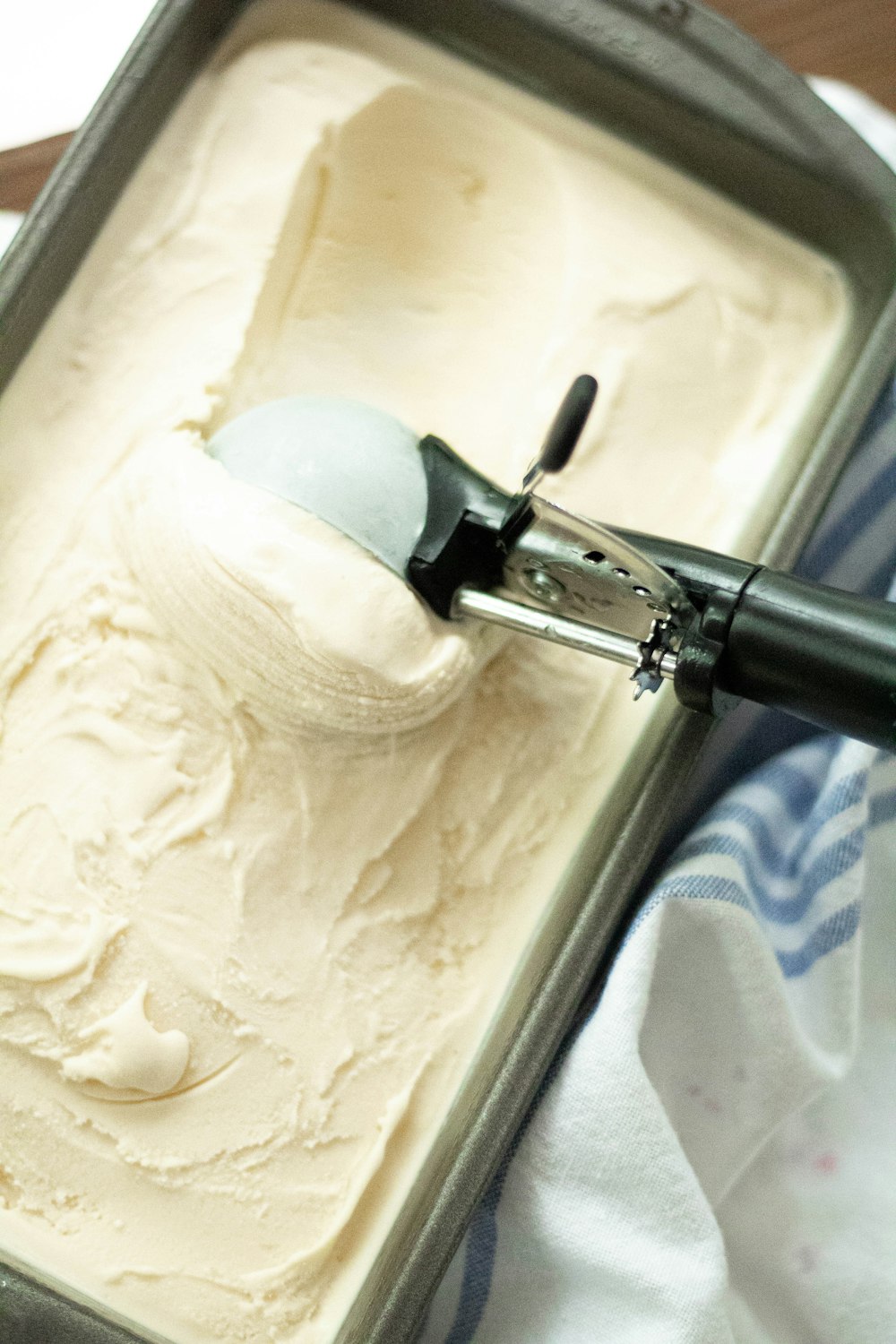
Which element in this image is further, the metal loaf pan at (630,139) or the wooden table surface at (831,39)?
the wooden table surface at (831,39)

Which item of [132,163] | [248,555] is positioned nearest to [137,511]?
[248,555]

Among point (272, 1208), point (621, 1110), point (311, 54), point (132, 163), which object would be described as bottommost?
point (272, 1208)

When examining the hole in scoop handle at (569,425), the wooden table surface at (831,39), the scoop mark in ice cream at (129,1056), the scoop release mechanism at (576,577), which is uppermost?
the wooden table surface at (831,39)

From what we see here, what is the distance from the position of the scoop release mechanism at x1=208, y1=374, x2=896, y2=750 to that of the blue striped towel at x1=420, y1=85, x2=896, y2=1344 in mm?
139

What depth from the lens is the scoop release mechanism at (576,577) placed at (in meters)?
0.48

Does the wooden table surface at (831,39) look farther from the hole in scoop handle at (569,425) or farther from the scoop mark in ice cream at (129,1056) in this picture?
the scoop mark in ice cream at (129,1056)

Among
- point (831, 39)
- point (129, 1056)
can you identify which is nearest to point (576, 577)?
point (129, 1056)

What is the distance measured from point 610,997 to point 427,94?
50cm

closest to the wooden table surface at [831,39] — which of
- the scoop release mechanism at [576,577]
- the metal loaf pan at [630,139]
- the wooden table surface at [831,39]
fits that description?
the wooden table surface at [831,39]

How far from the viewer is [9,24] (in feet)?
2.43

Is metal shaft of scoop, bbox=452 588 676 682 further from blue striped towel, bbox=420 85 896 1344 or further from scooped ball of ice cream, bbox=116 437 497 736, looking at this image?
blue striped towel, bbox=420 85 896 1344

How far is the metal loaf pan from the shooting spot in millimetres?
513

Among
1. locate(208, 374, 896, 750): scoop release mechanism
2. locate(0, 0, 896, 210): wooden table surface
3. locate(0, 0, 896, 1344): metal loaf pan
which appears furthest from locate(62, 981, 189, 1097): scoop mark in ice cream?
locate(0, 0, 896, 210): wooden table surface

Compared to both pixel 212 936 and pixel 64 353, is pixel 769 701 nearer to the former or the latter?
pixel 212 936
